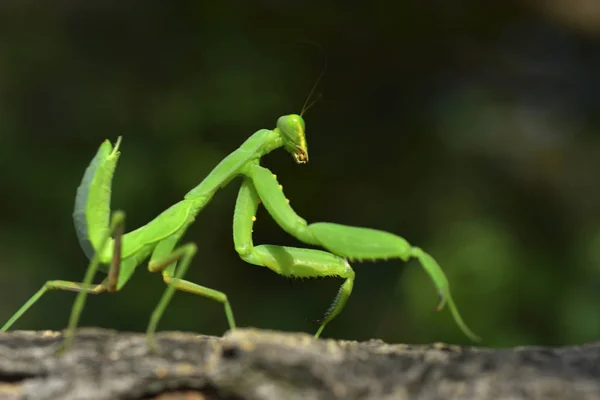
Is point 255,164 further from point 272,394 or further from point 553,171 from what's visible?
point 553,171

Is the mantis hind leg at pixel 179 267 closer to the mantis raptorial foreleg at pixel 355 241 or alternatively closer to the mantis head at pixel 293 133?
the mantis raptorial foreleg at pixel 355 241

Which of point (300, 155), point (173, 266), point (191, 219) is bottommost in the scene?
point (173, 266)

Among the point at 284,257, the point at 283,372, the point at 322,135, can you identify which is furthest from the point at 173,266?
the point at 322,135

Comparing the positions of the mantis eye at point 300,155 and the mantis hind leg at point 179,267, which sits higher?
the mantis eye at point 300,155

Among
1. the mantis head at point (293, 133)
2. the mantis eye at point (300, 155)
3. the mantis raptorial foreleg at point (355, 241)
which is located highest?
the mantis head at point (293, 133)

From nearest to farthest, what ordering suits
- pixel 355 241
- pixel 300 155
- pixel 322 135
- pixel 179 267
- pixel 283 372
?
pixel 283 372, pixel 355 241, pixel 179 267, pixel 300 155, pixel 322 135

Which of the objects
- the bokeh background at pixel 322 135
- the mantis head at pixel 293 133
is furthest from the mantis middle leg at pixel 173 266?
the bokeh background at pixel 322 135

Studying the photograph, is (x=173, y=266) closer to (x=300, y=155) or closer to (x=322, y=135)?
(x=300, y=155)
